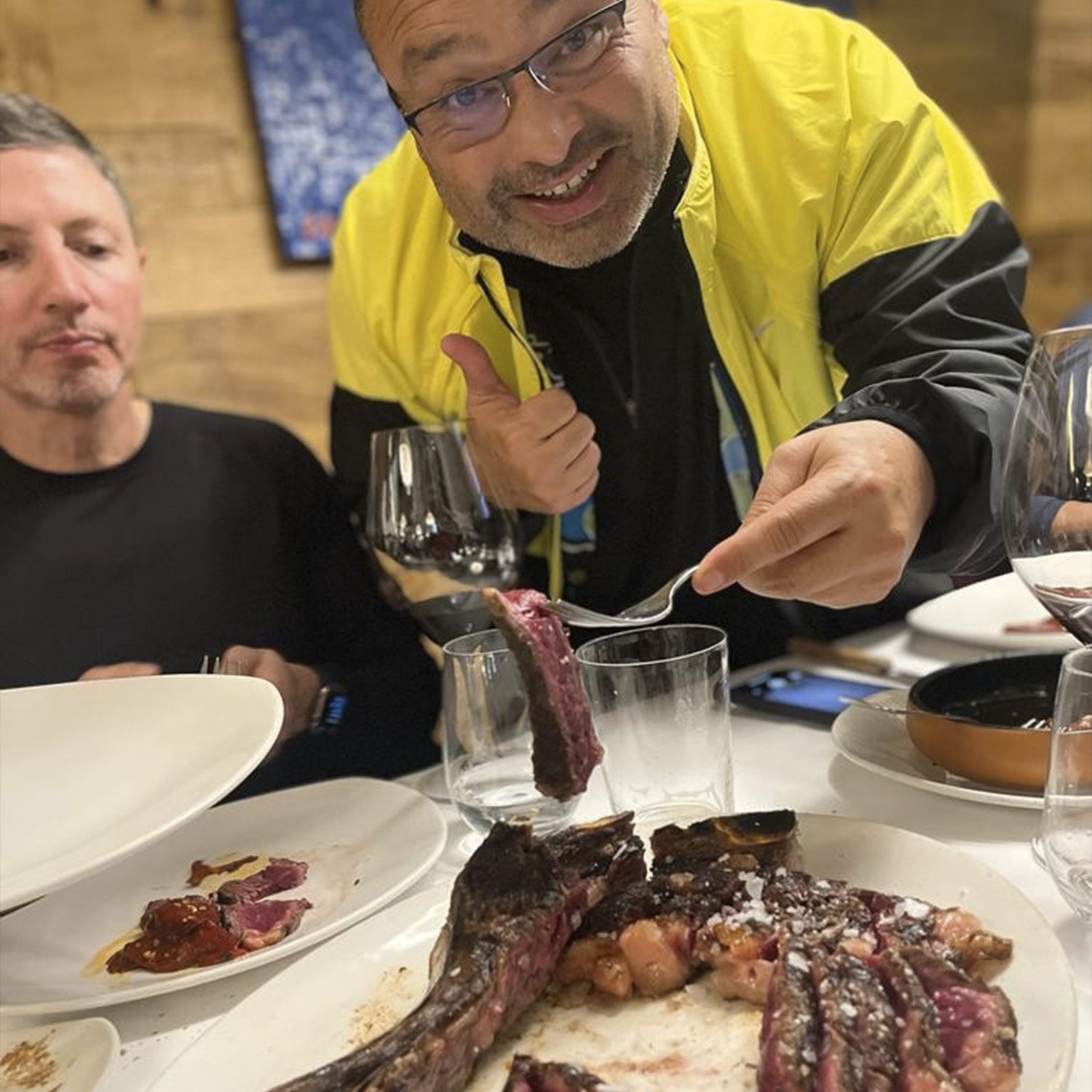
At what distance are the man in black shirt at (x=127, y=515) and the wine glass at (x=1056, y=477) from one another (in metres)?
0.83

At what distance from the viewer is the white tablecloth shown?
84 cm

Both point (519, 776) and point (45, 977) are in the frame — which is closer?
point (45, 977)

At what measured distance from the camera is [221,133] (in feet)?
8.27

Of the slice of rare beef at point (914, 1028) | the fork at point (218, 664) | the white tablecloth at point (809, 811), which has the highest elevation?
the fork at point (218, 664)

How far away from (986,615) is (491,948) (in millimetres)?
971

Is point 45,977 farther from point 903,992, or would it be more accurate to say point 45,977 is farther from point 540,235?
point 540,235

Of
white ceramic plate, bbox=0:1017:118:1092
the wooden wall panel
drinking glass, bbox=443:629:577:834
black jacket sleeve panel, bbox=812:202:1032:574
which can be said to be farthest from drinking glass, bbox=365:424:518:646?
the wooden wall panel

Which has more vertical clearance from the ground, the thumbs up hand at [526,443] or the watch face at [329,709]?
the thumbs up hand at [526,443]

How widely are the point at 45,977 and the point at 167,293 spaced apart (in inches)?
70.7

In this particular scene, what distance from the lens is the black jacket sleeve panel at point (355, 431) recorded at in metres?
1.69

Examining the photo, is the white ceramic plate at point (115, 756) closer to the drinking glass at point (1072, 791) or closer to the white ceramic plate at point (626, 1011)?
the white ceramic plate at point (626, 1011)

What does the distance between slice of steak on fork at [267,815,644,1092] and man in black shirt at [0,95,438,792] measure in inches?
23.3

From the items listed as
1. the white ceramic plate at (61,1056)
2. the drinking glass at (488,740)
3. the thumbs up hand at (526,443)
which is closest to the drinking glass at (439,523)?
the thumbs up hand at (526,443)

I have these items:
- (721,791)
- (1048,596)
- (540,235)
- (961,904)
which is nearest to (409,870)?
(721,791)
